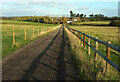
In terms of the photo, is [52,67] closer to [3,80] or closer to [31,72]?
[31,72]

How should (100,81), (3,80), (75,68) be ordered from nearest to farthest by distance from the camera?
(100,81), (3,80), (75,68)

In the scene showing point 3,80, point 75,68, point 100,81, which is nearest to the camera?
point 100,81

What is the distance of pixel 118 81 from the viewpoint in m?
4.61

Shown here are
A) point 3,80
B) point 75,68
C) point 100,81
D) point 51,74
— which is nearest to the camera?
point 100,81

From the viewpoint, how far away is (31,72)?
5.71 m

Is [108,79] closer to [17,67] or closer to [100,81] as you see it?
[100,81]

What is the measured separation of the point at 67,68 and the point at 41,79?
61.3 inches

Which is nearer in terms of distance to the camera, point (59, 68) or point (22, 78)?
point (22, 78)

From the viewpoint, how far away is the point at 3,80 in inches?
193

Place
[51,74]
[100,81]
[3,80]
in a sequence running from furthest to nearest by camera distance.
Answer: [51,74]
[3,80]
[100,81]

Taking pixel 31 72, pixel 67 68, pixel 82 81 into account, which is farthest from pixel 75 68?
pixel 31 72

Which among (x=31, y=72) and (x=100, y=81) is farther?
(x=31, y=72)

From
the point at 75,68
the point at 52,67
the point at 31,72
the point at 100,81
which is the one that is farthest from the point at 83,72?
the point at 31,72

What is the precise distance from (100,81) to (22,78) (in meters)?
2.64
